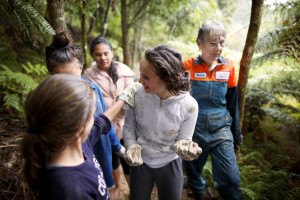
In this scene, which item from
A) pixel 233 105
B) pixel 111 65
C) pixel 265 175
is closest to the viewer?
pixel 233 105

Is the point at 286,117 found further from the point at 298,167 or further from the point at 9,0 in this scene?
the point at 9,0

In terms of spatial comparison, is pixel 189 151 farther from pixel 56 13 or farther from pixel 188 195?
pixel 56 13

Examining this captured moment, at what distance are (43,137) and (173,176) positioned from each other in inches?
53.9

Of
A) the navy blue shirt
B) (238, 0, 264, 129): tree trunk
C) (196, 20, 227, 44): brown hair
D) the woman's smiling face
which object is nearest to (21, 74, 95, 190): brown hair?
the navy blue shirt

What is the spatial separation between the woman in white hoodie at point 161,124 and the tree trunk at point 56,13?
5.08ft

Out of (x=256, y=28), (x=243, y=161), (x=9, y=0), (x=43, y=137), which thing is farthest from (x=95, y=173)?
(x=243, y=161)

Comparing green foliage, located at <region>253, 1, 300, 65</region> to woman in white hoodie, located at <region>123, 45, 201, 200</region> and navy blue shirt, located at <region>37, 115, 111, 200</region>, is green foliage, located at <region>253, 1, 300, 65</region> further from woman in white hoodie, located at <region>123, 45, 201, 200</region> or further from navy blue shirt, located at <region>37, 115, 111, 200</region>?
navy blue shirt, located at <region>37, 115, 111, 200</region>

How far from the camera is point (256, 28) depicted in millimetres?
2154

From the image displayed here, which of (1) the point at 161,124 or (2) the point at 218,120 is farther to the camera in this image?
(2) the point at 218,120

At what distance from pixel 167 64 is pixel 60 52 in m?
1.28

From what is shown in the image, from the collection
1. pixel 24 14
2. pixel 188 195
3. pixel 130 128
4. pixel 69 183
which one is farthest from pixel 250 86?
pixel 24 14

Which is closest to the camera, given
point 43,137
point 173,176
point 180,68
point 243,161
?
point 43,137

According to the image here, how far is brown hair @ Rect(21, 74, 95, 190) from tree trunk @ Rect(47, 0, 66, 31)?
67.9 inches

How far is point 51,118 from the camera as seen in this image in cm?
88
